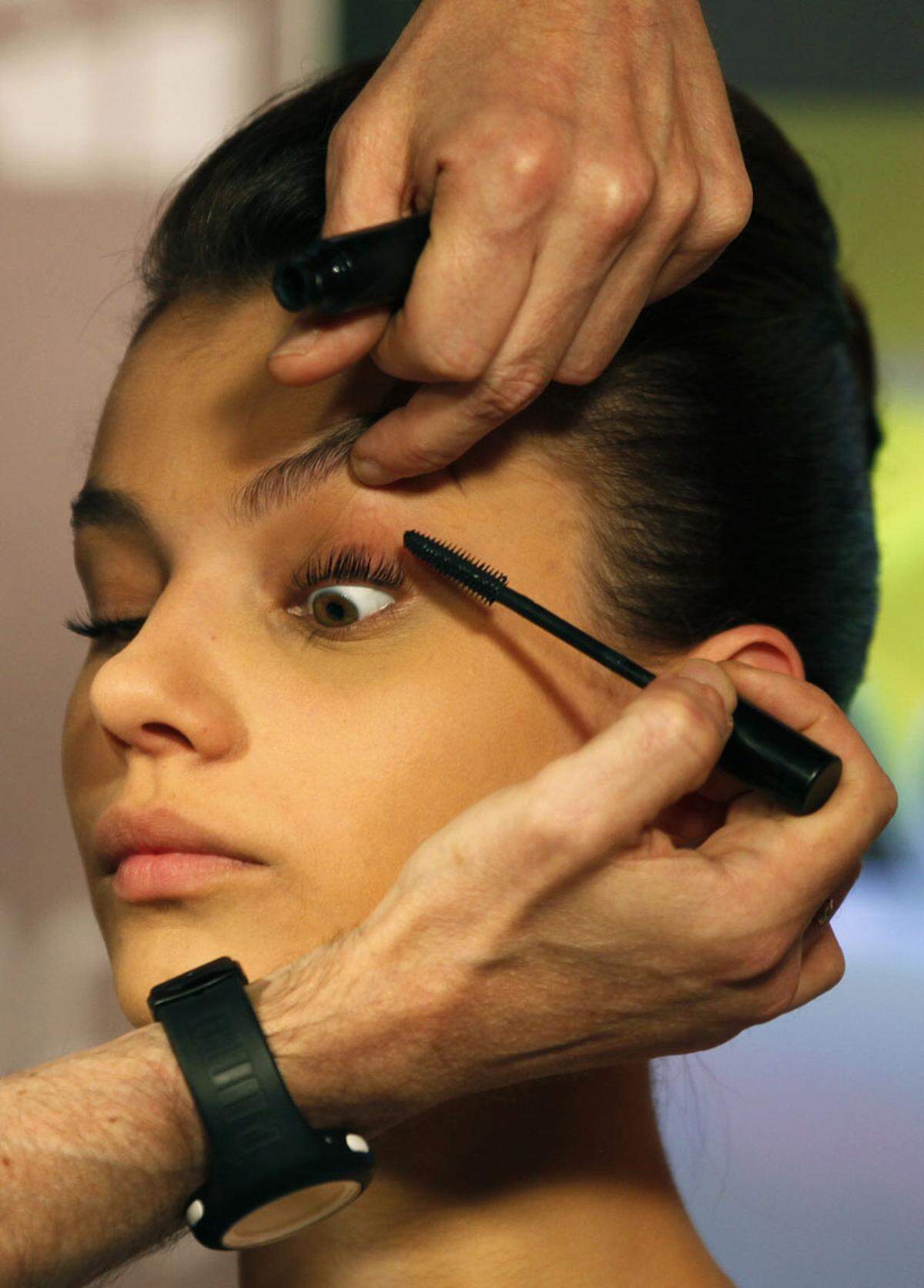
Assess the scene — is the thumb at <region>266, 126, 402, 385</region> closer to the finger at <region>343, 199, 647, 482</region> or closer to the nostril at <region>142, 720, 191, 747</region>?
the finger at <region>343, 199, 647, 482</region>

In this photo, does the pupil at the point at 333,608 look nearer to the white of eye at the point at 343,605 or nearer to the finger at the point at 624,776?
the white of eye at the point at 343,605

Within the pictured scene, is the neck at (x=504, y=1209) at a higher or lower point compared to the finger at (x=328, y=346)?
lower

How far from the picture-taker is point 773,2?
5.65 ft

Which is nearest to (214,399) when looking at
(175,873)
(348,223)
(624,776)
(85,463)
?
(348,223)

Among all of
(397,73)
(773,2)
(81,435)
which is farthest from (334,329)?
(773,2)

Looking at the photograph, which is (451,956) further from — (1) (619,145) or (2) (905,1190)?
(2) (905,1190)

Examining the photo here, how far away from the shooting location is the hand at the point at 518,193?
75 cm

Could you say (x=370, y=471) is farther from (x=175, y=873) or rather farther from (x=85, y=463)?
(x=85, y=463)

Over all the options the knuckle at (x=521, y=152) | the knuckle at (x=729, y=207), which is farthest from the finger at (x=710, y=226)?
the knuckle at (x=521, y=152)

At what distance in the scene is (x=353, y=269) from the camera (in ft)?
2.38

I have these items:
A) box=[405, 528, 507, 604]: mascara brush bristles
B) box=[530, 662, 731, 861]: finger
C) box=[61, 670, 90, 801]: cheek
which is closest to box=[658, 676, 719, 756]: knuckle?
box=[530, 662, 731, 861]: finger

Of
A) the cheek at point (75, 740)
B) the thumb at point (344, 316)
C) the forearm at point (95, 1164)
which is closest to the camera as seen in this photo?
the forearm at point (95, 1164)

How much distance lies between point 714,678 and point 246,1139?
0.34 metres

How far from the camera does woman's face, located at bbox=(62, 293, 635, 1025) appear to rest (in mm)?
852
